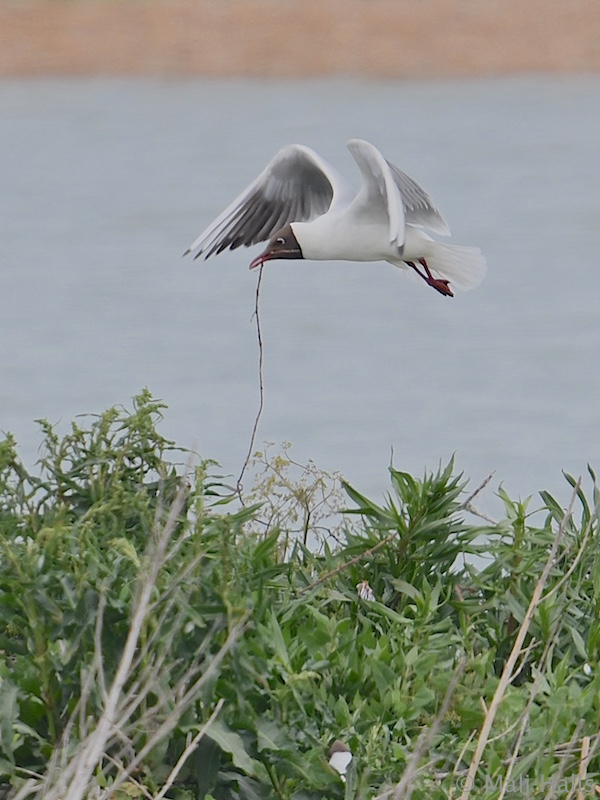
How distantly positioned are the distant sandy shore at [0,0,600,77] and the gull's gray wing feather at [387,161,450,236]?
8067mm

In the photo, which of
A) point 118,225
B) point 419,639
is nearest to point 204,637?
point 419,639

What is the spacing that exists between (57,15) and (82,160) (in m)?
1.04

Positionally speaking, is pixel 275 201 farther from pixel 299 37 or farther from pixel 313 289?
pixel 299 37

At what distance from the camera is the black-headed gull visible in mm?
2936

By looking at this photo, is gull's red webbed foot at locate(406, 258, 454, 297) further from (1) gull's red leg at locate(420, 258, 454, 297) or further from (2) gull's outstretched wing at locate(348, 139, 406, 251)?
(2) gull's outstretched wing at locate(348, 139, 406, 251)

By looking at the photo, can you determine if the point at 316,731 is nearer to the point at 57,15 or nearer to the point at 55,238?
the point at 55,238

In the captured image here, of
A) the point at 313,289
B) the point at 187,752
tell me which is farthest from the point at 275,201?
the point at 313,289

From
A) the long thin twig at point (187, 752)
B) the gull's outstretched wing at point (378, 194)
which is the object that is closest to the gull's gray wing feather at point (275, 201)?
the gull's outstretched wing at point (378, 194)

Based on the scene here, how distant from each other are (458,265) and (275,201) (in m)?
0.37

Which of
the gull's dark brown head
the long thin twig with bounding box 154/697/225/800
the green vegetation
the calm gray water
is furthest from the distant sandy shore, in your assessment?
the long thin twig with bounding box 154/697/225/800

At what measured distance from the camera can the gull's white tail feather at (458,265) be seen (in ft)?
10.5

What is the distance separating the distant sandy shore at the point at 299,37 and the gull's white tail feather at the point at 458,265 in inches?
317

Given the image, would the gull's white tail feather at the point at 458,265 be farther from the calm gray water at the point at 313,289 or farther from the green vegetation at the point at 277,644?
the calm gray water at the point at 313,289

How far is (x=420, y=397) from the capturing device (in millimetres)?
5695
